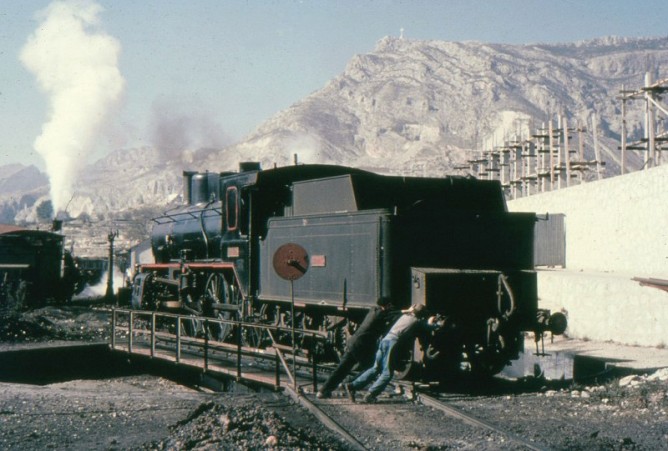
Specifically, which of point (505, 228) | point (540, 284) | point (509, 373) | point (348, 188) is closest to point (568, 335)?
point (540, 284)

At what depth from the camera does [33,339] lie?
2144 cm

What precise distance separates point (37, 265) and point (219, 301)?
729 inches

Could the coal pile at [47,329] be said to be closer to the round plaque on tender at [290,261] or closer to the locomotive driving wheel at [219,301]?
the locomotive driving wheel at [219,301]

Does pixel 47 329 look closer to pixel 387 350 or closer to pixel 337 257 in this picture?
pixel 337 257

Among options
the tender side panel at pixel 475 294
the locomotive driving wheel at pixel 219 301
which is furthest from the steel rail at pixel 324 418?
the locomotive driving wheel at pixel 219 301

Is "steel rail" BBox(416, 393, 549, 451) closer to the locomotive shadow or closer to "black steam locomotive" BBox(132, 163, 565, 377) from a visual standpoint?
"black steam locomotive" BBox(132, 163, 565, 377)

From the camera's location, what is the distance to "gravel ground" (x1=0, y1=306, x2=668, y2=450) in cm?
808

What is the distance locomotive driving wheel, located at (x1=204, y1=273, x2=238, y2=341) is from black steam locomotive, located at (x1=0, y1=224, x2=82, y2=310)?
1506 cm

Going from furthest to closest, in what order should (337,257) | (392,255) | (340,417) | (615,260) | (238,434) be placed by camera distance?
(615,260)
(337,257)
(392,255)
(340,417)
(238,434)

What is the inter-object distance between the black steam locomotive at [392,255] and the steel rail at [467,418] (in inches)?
35.4

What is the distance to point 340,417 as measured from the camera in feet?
31.4

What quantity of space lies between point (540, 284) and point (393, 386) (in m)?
13.1

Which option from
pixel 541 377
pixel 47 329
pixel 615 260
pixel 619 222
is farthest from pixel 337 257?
pixel 615 260

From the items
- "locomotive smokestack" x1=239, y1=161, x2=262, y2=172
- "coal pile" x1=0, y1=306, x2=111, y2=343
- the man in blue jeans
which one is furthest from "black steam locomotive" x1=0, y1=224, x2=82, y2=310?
the man in blue jeans
